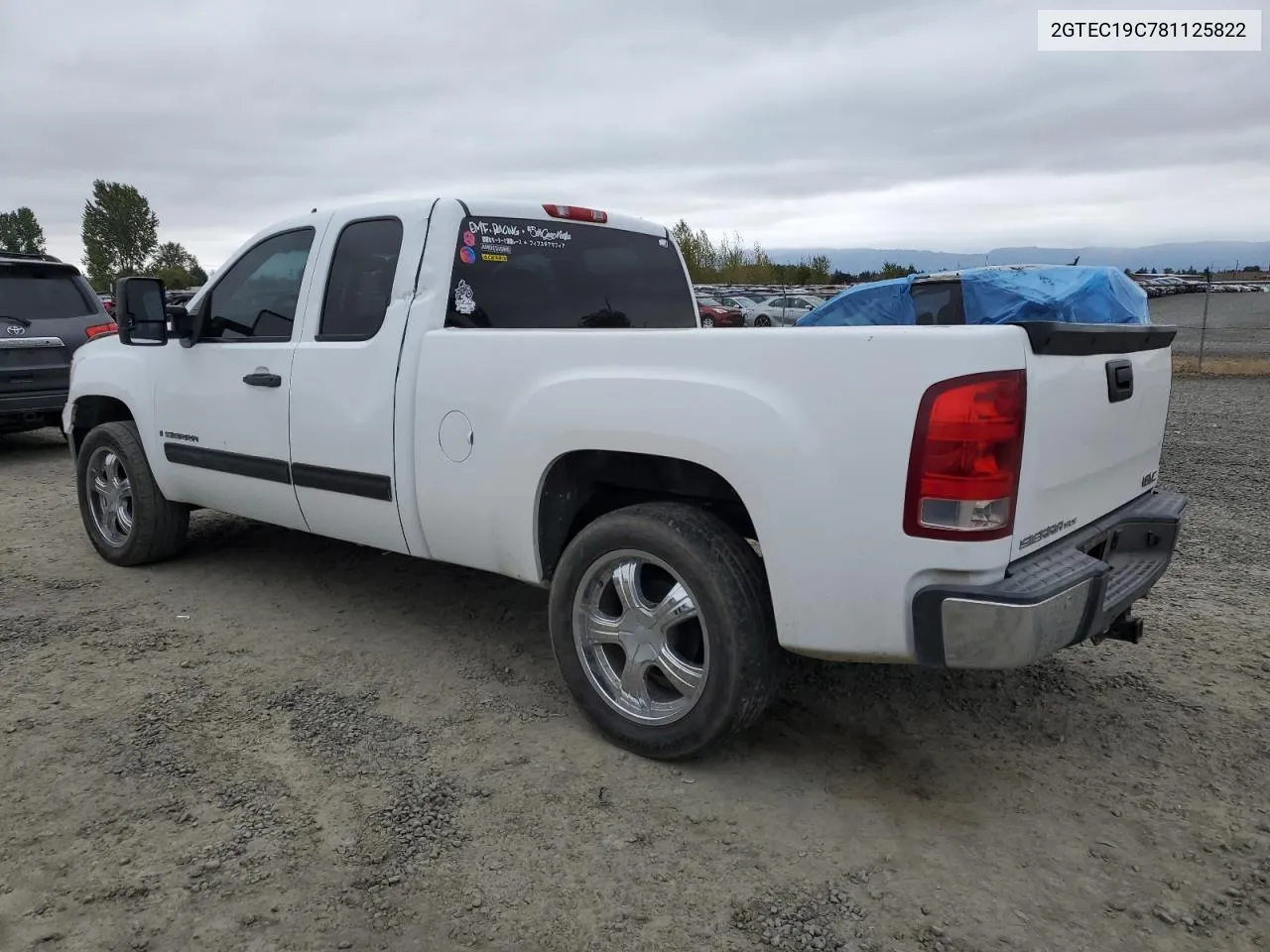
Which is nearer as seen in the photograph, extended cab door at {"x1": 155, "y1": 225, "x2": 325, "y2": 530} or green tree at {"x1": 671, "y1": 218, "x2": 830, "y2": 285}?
extended cab door at {"x1": 155, "y1": 225, "x2": 325, "y2": 530}

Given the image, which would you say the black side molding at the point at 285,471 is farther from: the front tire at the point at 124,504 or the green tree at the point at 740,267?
the green tree at the point at 740,267

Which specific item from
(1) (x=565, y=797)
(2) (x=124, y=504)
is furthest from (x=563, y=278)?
(2) (x=124, y=504)

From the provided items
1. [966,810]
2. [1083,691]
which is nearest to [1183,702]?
[1083,691]

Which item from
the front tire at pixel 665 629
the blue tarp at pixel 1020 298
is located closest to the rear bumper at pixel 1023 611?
the front tire at pixel 665 629

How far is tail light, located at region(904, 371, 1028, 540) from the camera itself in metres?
2.42

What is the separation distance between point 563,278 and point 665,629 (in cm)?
187

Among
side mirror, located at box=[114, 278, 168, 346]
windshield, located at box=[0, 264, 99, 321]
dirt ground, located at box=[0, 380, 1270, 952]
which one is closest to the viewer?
dirt ground, located at box=[0, 380, 1270, 952]

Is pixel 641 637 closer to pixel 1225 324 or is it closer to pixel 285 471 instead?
pixel 285 471

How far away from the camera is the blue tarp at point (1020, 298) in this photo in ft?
13.6

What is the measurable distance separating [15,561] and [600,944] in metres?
4.88

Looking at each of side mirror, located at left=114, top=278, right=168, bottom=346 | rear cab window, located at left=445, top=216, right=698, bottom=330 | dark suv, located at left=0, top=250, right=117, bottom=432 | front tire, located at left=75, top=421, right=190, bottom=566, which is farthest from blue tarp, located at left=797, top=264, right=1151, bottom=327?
dark suv, located at left=0, top=250, right=117, bottom=432

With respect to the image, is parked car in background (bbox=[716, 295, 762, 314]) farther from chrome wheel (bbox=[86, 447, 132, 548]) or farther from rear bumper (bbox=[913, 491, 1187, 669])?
rear bumper (bbox=[913, 491, 1187, 669])

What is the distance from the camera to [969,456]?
96.2 inches

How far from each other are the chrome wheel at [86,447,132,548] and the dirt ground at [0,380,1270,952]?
795mm
